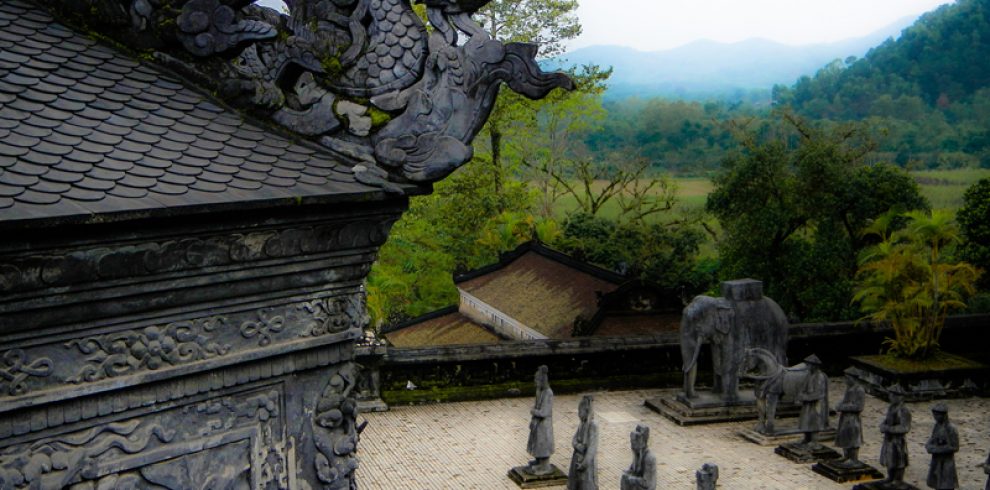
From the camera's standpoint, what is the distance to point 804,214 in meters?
23.0

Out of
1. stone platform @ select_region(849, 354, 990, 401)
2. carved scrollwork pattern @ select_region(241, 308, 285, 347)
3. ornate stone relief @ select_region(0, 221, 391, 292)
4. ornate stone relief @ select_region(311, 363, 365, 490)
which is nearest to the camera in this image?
ornate stone relief @ select_region(0, 221, 391, 292)

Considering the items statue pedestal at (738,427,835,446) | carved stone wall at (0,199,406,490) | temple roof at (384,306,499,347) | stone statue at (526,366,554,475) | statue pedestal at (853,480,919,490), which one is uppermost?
carved stone wall at (0,199,406,490)

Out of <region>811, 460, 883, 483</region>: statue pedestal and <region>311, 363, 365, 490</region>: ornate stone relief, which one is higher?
<region>311, 363, 365, 490</region>: ornate stone relief

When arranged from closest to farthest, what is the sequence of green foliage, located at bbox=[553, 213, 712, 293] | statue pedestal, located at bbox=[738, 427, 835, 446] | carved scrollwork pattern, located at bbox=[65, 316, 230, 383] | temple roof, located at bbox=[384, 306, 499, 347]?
carved scrollwork pattern, located at bbox=[65, 316, 230, 383], statue pedestal, located at bbox=[738, 427, 835, 446], temple roof, located at bbox=[384, 306, 499, 347], green foliage, located at bbox=[553, 213, 712, 293]

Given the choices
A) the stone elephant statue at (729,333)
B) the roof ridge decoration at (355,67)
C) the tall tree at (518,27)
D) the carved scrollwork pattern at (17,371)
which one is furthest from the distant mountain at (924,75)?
the carved scrollwork pattern at (17,371)

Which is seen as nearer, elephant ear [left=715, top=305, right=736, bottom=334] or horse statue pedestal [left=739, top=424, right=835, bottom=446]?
horse statue pedestal [left=739, top=424, right=835, bottom=446]

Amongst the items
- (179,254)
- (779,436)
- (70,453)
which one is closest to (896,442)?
(779,436)

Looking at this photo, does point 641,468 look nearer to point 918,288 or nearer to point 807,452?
point 807,452

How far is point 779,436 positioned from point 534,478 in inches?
148

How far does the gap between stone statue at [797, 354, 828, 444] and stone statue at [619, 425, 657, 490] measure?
147 inches

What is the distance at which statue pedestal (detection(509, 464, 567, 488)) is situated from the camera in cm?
1136

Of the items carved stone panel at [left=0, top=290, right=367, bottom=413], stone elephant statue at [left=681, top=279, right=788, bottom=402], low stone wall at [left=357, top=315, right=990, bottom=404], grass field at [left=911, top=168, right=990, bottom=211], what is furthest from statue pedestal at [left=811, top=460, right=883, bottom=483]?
grass field at [left=911, top=168, right=990, bottom=211]

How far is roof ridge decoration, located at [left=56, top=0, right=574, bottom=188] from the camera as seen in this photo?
4.61 m

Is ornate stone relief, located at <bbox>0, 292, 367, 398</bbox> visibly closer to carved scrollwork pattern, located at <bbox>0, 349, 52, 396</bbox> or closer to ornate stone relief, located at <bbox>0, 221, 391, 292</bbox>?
carved scrollwork pattern, located at <bbox>0, 349, 52, 396</bbox>
